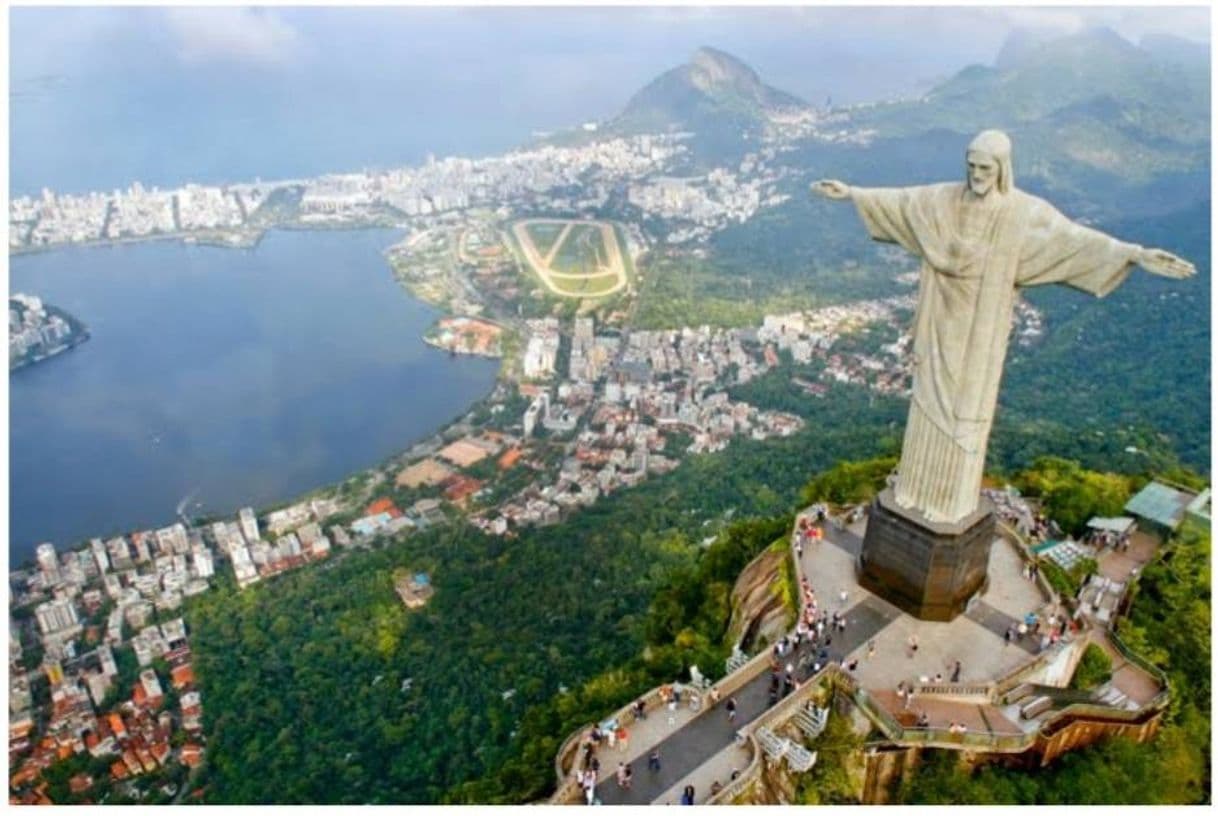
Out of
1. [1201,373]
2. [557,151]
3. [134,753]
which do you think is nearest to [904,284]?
[1201,373]

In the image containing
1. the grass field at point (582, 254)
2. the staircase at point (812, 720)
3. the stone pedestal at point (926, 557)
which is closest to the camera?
the staircase at point (812, 720)

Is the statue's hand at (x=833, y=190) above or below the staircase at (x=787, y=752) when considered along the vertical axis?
above

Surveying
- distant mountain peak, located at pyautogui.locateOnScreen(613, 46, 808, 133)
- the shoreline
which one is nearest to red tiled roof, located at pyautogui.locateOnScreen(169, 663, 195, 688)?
the shoreline

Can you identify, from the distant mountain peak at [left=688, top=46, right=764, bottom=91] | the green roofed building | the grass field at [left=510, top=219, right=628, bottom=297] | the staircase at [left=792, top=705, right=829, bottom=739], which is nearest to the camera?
the staircase at [left=792, top=705, right=829, bottom=739]

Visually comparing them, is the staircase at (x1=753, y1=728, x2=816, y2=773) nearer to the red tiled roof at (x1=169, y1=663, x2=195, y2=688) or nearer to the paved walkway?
the paved walkway

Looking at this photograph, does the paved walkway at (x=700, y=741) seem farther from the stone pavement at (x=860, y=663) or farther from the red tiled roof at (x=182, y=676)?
the red tiled roof at (x=182, y=676)

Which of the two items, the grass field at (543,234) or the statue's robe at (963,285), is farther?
the grass field at (543,234)

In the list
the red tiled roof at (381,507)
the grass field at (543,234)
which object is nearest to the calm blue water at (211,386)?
the red tiled roof at (381,507)

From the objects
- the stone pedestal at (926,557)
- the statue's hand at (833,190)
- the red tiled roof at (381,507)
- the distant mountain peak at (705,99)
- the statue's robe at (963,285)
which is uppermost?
the distant mountain peak at (705,99)
